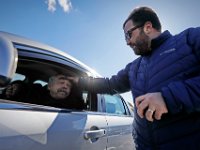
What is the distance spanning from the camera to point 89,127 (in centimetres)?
258

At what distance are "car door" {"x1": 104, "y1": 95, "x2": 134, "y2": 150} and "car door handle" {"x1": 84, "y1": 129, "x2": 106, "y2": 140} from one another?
0.61ft

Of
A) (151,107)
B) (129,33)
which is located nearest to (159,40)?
(129,33)

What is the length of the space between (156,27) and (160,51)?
1.38 feet

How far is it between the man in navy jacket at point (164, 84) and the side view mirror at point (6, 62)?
0.72 metres

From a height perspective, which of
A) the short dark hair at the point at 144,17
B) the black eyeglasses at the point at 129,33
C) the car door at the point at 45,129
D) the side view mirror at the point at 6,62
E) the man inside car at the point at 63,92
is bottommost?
the car door at the point at 45,129

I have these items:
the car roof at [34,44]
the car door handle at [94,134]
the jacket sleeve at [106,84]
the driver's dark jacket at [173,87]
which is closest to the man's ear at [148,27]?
the driver's dark jacket at [173,87]

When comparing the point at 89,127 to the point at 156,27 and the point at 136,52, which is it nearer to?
the point at 136,52

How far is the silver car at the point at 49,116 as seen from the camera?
1687 mm

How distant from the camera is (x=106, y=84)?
3078 millimetres

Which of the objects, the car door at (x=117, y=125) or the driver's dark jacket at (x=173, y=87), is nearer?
the driver's dark jacket at (x=173, y=87)

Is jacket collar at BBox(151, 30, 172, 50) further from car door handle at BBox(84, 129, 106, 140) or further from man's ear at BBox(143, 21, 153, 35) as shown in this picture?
car door handle at BBox(84, 129, 106, 140)

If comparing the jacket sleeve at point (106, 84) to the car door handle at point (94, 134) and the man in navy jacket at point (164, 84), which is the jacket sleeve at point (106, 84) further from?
the car door handle at point (94, 134)

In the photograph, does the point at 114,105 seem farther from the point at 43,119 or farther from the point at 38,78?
the point at 43,119

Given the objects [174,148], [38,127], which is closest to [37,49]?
[38,127]
